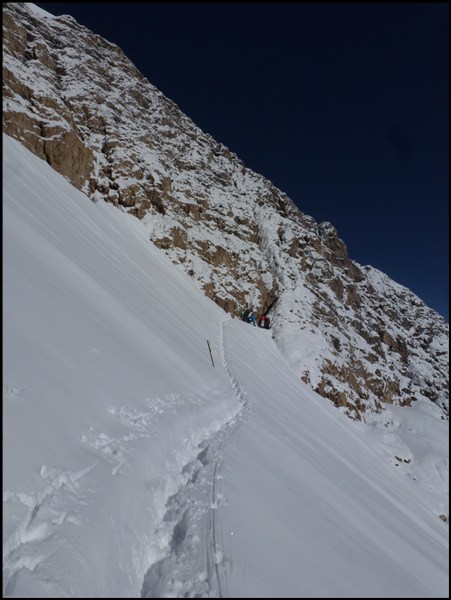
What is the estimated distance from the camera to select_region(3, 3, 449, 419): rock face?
26000 millimetres

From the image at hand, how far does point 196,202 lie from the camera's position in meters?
37.2

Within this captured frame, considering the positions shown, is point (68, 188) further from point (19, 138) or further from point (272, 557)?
point (272, 557)

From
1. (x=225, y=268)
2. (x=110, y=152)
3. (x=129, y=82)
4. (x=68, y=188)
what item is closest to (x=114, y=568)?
(x=68, y=188)

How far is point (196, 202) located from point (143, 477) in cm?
3547

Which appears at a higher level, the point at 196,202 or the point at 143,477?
the point at 196,202

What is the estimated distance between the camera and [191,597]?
9.66ft

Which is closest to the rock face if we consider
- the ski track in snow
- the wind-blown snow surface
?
the wind-blown snow surface

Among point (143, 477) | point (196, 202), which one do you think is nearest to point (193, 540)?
point (143, 477)

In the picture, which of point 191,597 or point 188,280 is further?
point 188,280

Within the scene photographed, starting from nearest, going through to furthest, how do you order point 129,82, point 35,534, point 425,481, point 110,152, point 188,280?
point 35,534 → point 425,481 → point 188,280 → point 110,152 → point 129,82

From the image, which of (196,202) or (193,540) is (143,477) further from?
A: (196,202)

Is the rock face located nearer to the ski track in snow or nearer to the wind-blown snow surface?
the wind-blown snow surface

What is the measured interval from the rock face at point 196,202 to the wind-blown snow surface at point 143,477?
59.3 feet

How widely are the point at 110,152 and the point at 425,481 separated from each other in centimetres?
3774
